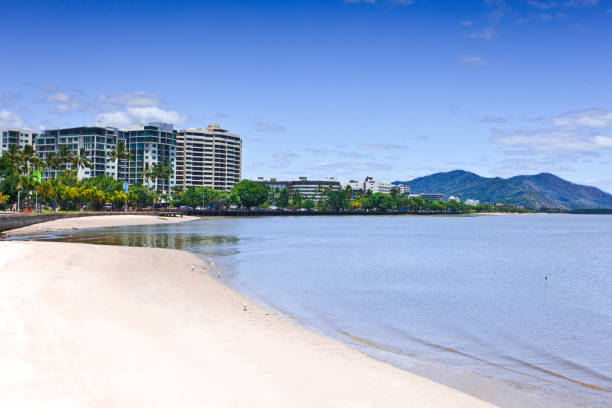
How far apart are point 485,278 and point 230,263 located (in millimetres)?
19996

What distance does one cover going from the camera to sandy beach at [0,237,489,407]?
967 centimetres

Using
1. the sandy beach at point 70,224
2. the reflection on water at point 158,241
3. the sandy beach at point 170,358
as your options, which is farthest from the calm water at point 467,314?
the sandy beach at point 70,224

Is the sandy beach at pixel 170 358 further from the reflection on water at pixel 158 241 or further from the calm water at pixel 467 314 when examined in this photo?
the reflection on water at pixel 158 241

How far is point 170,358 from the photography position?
12430 mm

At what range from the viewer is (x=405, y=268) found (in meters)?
42.4

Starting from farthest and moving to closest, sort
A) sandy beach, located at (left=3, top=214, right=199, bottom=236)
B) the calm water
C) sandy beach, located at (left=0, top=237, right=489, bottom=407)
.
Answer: sandy beach, located at (left=3, top=214, right=199, bottom=236), the calm water, sandy beach, located at (left=0, top=237, right=489, bottom=407)

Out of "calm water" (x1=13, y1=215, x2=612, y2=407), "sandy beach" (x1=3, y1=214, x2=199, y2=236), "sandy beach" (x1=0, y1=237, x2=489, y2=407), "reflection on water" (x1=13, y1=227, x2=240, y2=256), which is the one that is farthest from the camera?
"sandy beach" (x1=3, y1=214, x2=199, y2=236)

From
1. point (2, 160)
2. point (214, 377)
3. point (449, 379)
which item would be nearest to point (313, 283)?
point (449, 379)

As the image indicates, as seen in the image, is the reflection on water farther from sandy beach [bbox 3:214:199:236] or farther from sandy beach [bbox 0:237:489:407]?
sandy beach [bbox 0:237:489:407]

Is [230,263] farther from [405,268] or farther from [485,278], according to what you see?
[485,278]

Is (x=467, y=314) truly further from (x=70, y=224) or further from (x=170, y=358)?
(x=70, y=224)

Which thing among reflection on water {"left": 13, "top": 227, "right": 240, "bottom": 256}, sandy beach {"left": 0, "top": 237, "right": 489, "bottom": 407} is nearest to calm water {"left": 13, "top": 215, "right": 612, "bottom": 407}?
sandy beach {"left": 0, "top": 237, "right": 489, "bottom": 407}

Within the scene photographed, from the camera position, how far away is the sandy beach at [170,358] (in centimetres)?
967

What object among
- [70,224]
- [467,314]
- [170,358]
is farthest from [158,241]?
[170,358]
